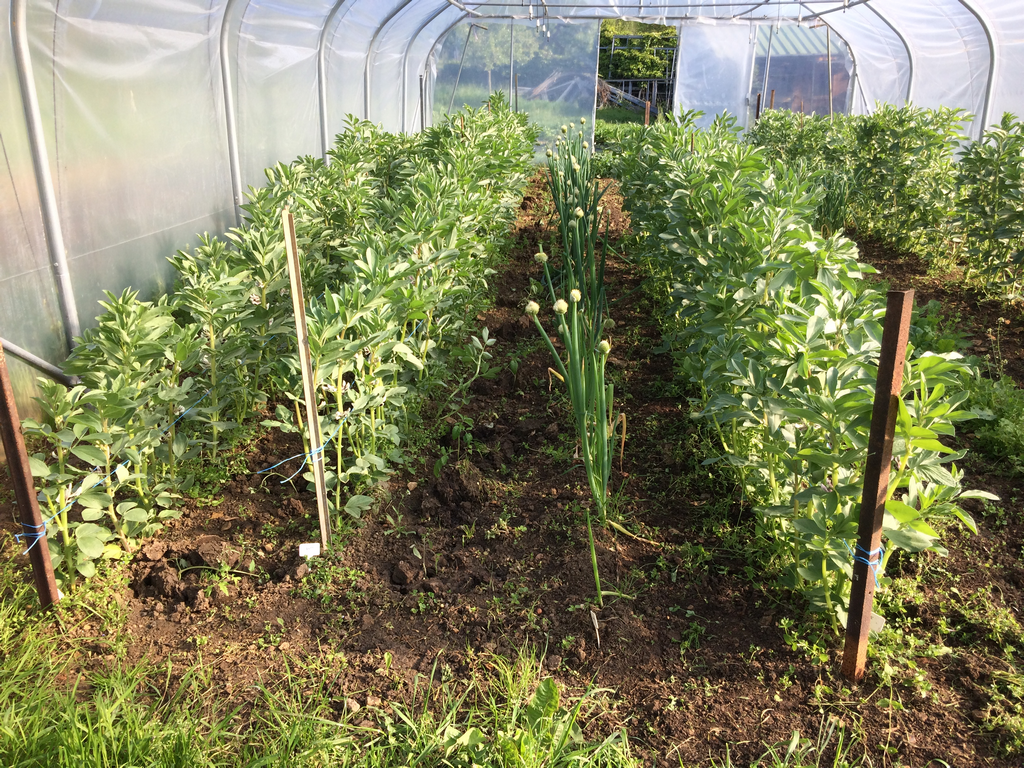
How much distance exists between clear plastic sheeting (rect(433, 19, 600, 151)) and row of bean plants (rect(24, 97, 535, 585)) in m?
9.04

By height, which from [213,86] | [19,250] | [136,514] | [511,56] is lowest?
[136,514]

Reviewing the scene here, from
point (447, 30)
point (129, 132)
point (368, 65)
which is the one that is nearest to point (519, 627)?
point (129, 132)

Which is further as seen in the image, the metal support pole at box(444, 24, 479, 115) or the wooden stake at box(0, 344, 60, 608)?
the metal support pole at box(444, 24, 479, 115)

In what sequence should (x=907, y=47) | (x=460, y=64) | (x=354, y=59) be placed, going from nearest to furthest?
(x=354, y=59)
(x=907, y=47)
(x=460, y=64)

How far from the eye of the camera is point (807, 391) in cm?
186

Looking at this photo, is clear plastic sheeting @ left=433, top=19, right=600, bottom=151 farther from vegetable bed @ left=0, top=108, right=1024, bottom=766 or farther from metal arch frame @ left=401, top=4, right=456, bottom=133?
vegetable bed @ left=0, top=108, right=1024, bottom=766

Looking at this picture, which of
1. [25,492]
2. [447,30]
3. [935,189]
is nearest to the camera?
[25,492]

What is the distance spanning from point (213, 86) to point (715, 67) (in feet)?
33.9

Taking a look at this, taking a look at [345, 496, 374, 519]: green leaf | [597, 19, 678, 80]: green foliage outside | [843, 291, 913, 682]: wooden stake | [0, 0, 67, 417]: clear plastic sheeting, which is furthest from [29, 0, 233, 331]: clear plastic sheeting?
[597, 19, 678, 80]: green foliage outside

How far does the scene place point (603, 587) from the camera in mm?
2137

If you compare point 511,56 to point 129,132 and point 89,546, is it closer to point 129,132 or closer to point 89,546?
point 129,132

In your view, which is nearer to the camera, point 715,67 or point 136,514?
point 136,514

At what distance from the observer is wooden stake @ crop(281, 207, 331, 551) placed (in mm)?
2043

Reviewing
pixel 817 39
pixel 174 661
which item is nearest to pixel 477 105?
pixel 817 39
